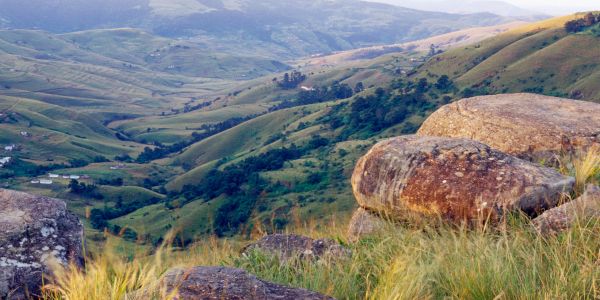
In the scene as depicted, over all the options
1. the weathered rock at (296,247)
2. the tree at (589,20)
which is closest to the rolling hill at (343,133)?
the tree at (589,20)

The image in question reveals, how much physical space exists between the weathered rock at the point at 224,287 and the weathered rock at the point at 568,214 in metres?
4.62

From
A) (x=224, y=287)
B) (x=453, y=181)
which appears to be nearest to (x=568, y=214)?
(x=453, y=181)

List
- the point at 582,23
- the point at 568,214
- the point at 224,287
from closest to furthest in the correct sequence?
the point at 224,287 < the point at 568,214 < the point at 582,23

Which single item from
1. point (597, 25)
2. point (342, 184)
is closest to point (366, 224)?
point (342, 184)

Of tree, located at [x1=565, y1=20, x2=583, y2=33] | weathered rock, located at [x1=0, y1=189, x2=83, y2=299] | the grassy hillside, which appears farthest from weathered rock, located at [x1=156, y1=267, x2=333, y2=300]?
tree, located at [x1=565, y1=20, x2=583, y2=33]

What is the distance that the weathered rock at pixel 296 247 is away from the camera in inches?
352

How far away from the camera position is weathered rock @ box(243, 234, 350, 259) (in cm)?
894

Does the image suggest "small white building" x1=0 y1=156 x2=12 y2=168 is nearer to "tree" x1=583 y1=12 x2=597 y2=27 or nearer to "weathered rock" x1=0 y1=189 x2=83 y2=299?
"weathered rock" x1=0 y1=189 x2=83 y2=299

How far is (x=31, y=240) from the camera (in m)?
9.06

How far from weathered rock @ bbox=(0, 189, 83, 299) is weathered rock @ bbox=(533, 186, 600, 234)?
322 inches

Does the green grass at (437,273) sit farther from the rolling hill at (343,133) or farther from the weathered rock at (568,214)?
the rolling hill at (343,133)

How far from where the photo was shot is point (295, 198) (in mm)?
114625

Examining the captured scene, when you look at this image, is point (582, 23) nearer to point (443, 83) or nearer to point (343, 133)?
point (443, 83)

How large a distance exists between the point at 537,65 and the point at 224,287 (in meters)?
161
